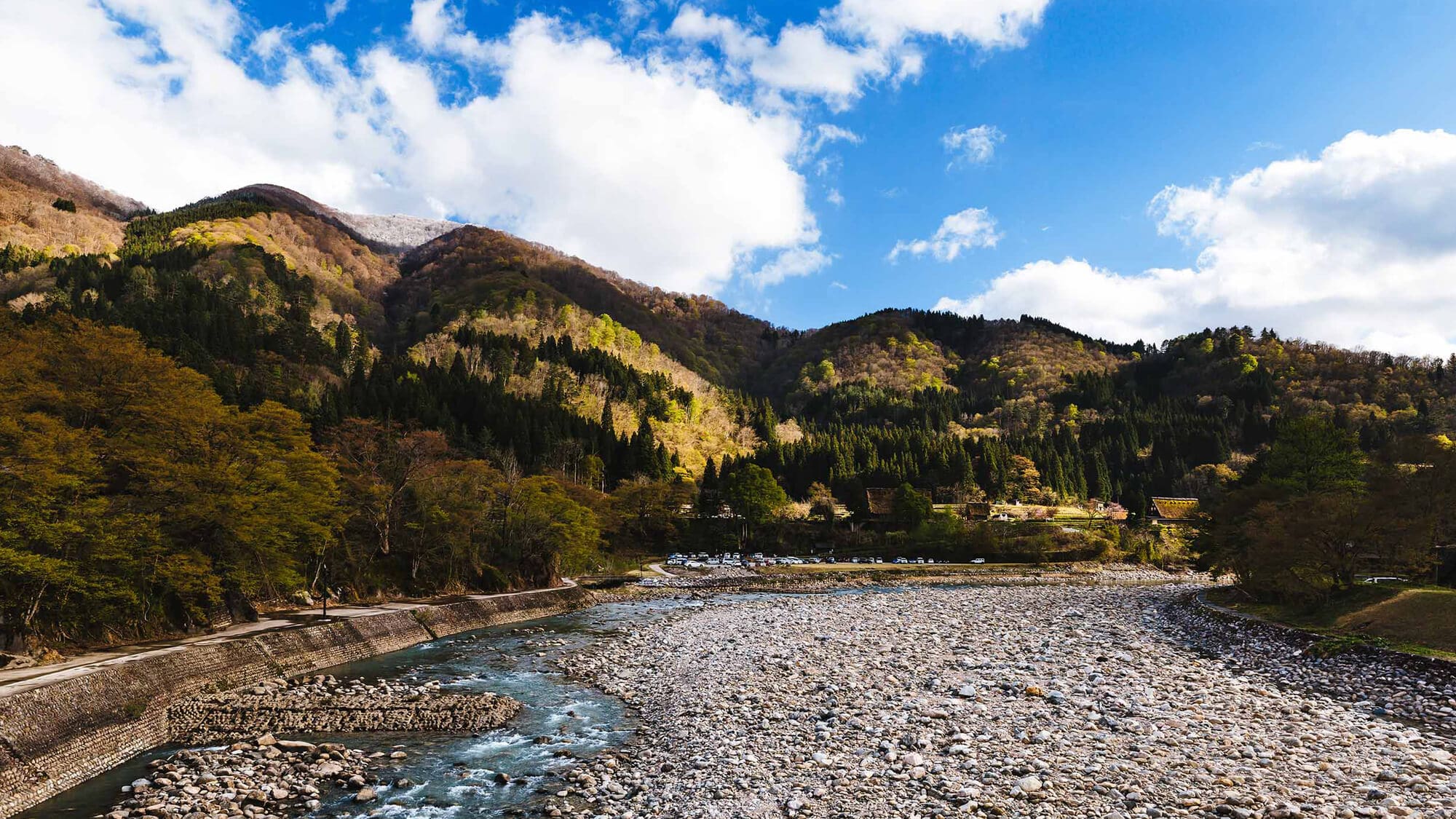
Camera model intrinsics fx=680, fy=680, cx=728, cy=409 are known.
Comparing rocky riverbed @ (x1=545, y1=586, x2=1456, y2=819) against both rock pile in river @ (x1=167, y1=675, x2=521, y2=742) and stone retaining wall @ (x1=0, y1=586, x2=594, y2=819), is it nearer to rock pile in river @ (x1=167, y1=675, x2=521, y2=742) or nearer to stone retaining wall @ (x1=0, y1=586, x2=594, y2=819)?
rock pile in river @ (x1=167, y1=675, x2=521, y2=742)

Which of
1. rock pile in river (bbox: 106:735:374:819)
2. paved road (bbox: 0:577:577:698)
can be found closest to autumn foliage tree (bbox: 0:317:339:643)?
paved road (bbox: 0:577:577:698)

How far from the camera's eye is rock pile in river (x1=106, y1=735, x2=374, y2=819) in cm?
1189

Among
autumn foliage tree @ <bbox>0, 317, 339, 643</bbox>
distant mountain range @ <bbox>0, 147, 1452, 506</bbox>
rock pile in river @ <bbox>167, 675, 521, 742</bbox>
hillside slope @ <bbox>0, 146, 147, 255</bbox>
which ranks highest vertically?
hillside slope @ <bbox>0, 146, 147, 255</bbox>

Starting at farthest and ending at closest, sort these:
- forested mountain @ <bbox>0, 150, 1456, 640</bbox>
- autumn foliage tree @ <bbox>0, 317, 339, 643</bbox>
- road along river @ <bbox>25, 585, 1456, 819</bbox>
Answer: forested mountain @ <bbox>0, 150, 1456, 640</bbox>
autumn foliage tree @ <bbox>0, 317, 339, 643</bbox>
road along river @ <bbox>25, 585, 1456, 819</bbox>

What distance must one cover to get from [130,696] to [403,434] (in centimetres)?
5107

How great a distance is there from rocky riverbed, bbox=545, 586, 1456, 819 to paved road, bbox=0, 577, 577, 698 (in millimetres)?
12038

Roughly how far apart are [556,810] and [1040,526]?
282ft

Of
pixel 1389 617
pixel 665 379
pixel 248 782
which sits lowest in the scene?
pixel 248 782

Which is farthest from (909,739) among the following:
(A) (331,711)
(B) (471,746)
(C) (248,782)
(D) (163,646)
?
(D) (163,646)

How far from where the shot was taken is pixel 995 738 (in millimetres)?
14094

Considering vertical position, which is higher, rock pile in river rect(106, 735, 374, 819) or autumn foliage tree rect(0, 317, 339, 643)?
autumn foliage tree rect(0, 317, 339, 643)

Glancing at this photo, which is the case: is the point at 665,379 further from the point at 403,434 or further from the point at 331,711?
the point at 331,711

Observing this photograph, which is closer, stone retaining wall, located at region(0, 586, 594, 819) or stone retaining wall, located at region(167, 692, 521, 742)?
stone retaining wall, located at region(0, 586, 594, 819)

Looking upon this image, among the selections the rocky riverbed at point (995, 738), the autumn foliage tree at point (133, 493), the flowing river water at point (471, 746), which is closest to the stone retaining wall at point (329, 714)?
the flowing river water at point (471, 746)
